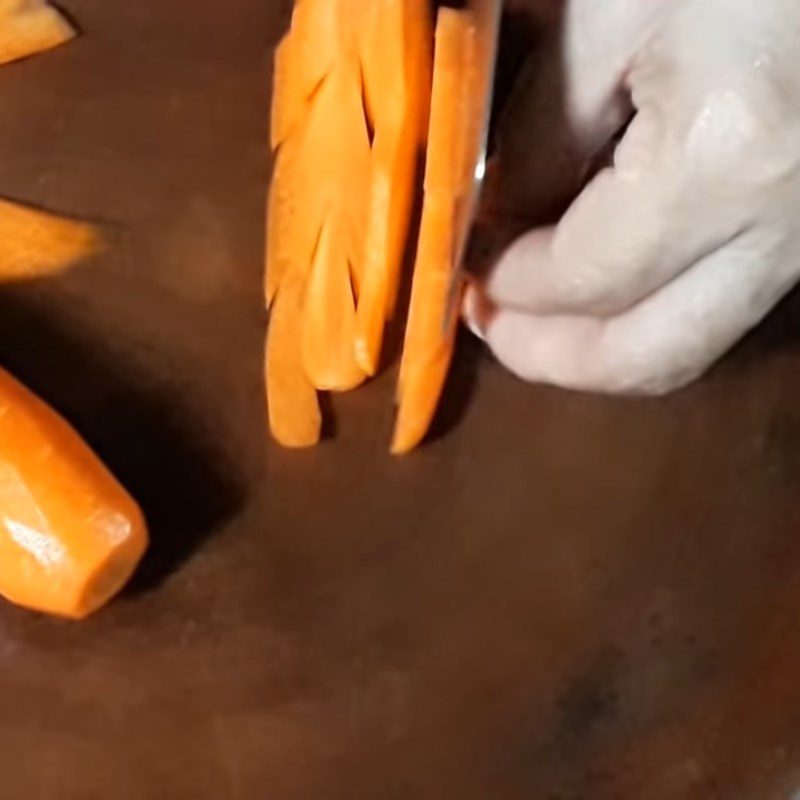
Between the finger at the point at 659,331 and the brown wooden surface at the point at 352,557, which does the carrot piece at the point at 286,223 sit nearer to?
the brown wooden surface at the point at 352,557

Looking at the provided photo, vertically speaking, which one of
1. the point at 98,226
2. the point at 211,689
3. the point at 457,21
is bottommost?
the point at 211,689

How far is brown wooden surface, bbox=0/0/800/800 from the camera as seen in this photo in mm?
1007

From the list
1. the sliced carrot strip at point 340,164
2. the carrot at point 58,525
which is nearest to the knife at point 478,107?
the sliced carrot strip at point 340,164

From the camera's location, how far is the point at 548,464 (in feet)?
3.60

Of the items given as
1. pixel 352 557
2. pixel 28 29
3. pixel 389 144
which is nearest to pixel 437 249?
pixel 389 144

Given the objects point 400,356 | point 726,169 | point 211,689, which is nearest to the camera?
point 726,169

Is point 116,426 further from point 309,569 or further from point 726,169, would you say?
point 726,169

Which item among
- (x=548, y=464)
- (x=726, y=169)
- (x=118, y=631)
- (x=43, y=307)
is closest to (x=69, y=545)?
(x=118, y=631)

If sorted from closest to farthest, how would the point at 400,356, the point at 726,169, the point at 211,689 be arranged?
the point at 726,169, the point at 211,689, the point at 400,356

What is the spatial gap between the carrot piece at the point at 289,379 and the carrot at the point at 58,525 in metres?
0.11

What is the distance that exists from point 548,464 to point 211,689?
257 millimetres

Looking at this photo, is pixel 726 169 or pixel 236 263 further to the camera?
pixel 236 263

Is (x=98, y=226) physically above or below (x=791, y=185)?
below

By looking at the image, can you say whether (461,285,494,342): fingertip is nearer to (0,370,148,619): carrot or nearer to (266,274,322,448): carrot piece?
(266,274,322,448): carrot piece
